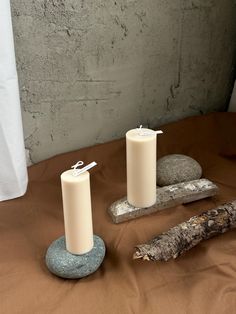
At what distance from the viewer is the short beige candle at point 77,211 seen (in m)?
0.82

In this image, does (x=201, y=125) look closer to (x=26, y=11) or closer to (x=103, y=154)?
(x=103, y=154)

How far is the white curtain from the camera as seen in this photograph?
99 centimetres

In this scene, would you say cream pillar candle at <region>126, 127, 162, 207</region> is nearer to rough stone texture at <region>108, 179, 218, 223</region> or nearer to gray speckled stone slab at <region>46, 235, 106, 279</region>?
rough stone texture at <region>108, 179, 218, 223</region>

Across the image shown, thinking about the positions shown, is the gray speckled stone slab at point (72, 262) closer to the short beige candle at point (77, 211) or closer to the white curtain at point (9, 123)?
the short beige candle at point (77, 211)

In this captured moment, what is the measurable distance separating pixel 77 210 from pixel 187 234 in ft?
0.86

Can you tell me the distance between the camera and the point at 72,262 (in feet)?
2.76

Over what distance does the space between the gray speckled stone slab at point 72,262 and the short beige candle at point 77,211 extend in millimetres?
14

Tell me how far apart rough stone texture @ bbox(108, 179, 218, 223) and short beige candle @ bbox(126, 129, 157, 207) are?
21 millimetres

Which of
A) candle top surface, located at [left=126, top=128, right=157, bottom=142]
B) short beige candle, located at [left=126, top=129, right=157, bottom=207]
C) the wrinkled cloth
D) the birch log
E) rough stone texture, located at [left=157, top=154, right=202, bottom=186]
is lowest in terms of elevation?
the wrinkled cloth

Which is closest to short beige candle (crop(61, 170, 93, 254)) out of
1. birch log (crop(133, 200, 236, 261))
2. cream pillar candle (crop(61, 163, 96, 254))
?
cream pillar candle (crop(61, 163, 96, 254))

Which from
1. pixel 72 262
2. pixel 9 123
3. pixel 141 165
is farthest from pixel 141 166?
pixel 9 123

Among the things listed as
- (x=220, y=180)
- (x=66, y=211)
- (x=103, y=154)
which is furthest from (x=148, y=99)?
(x=66, y=211)

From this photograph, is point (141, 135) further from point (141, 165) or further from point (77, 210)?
point (77, 210)

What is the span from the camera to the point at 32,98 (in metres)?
1.21
